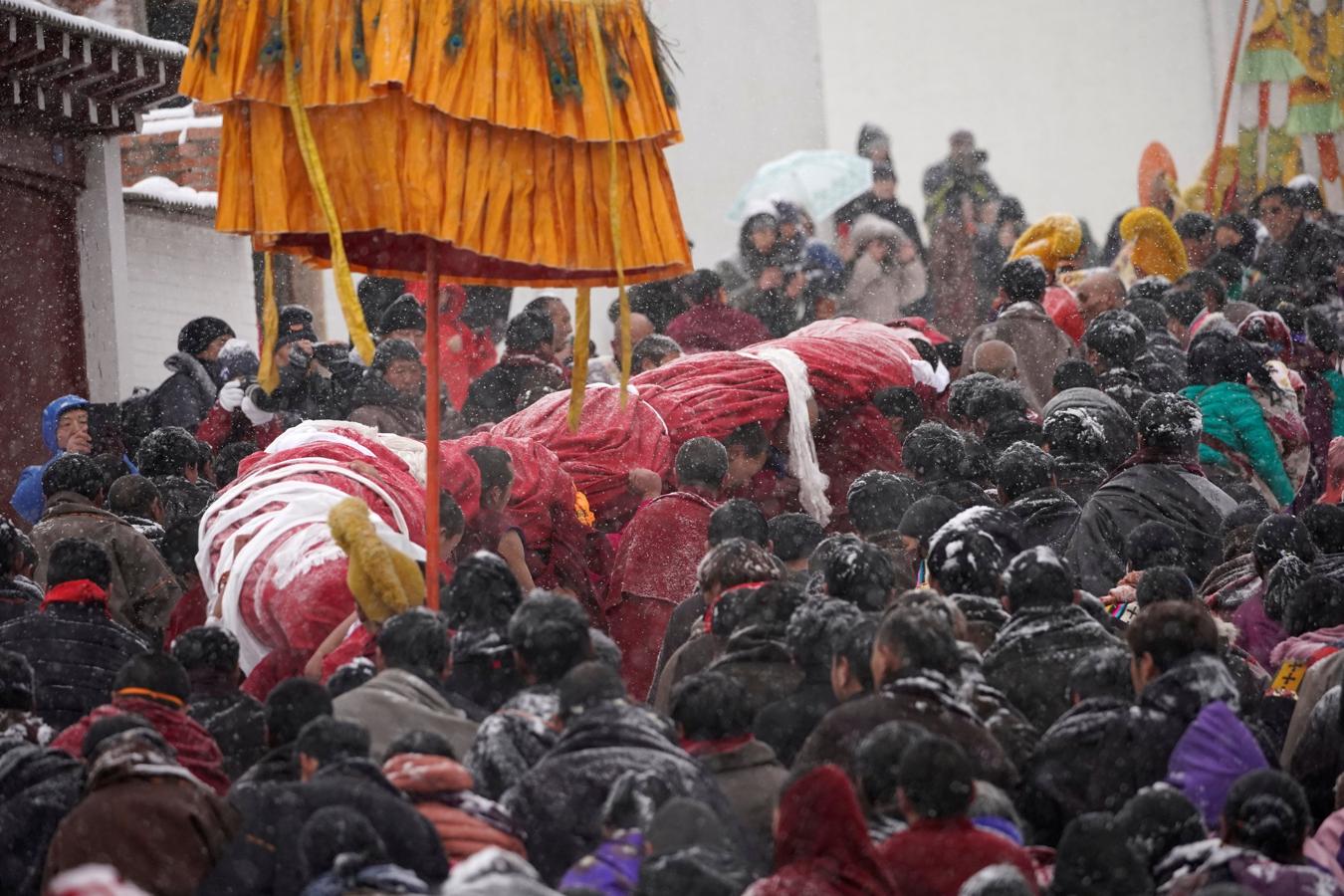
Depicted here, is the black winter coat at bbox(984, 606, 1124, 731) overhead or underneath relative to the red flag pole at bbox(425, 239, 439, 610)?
underneath

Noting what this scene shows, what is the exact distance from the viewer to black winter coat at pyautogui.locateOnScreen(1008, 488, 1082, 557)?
6.86 metres

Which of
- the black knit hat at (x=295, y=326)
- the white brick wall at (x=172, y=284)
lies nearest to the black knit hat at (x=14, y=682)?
the black knit hat at (x=295, y=326)

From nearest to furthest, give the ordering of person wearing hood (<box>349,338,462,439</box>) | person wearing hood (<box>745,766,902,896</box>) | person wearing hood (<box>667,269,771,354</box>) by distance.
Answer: person wearing hood (<box>745,766,902,896</box>) → person wearing hood (<box>349,338,462,439</box>) → person wearing hood (<box>667,269,771,354</box>)

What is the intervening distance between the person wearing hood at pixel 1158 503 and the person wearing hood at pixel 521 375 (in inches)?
108

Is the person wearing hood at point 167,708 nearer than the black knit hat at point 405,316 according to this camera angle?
Yes

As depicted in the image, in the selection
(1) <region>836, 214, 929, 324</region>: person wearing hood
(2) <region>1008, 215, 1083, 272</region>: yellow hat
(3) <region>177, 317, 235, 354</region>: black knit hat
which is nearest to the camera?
(3) <region>177, 317, 235, 354</region>: black knit hat

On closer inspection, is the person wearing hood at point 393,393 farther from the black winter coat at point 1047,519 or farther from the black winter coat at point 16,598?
the black winter coat at point 1047,519

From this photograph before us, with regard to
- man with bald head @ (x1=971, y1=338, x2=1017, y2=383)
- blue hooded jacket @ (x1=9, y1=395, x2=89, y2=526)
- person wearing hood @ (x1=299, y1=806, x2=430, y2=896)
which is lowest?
person wearing hood @ (x1=299, y1=806, x2=430, y2=896)

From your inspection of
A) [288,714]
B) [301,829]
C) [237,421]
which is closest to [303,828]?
[301,829]

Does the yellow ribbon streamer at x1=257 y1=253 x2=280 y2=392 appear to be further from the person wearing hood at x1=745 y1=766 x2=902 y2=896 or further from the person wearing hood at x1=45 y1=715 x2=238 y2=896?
the person wearing hood at x1=745 y1=766 x2=902 y2=896

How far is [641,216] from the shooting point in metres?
5.61

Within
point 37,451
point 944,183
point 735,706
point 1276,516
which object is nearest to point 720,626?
point 735,706

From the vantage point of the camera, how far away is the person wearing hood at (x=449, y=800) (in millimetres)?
3961

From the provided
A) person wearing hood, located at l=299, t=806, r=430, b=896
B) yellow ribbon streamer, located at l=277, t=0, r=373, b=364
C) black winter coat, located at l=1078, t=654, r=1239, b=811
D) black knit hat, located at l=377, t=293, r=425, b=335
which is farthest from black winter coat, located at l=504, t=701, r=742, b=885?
black knit hat, located at l=377, t=293, r=425, b=335
